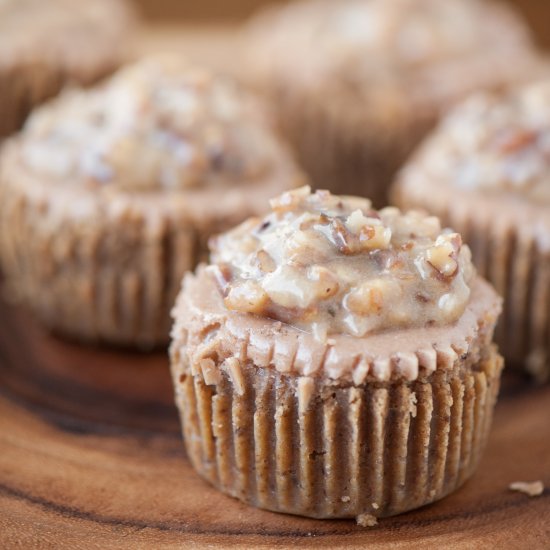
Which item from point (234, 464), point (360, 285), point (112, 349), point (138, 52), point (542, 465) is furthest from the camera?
point (138, 52)

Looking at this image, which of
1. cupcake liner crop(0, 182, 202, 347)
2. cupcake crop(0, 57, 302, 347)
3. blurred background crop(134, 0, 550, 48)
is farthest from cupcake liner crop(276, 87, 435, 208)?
blurred background crop(134, 0, 550, 48)

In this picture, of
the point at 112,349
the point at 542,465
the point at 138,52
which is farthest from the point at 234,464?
the point at 138,52

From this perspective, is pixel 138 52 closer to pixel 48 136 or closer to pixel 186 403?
pixel 48 136

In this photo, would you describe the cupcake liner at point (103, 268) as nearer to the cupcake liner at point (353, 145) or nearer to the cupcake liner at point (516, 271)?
the cupcake liner at point (516, 271)

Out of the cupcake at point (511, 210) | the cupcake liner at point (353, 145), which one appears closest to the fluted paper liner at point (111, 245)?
the cupcake at point (511, 210)

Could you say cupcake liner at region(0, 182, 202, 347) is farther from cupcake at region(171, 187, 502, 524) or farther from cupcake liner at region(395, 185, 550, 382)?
cupcake liner at region(395, 185, 550, 382)

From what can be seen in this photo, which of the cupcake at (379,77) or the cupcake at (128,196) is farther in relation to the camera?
the cupcake at (379,77)

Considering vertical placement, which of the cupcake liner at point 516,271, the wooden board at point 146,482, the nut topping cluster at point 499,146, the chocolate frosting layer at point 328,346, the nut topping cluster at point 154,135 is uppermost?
the nut topping cluster at point 154,135
